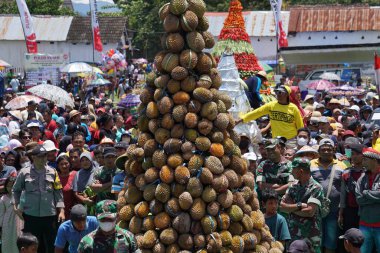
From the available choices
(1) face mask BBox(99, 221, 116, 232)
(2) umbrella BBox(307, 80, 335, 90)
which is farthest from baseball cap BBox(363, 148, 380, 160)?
(2) umbrella BBox(307, 80, 335, 90)

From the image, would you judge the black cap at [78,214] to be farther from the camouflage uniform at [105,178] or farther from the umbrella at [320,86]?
the umbrella at [320,86]

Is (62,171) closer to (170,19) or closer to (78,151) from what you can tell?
(78,151)

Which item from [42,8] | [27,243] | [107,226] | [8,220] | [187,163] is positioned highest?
[187,163]

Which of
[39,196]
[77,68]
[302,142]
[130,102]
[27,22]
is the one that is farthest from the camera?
Answer: [77,68]

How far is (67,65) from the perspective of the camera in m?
40.1

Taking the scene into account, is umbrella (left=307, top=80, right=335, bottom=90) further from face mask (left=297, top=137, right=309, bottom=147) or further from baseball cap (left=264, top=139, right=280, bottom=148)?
baseball cap (left=264, top=139, right=280, bottom=148)

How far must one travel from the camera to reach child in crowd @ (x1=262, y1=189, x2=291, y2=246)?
9.10 metres

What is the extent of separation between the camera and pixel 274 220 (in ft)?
29.9

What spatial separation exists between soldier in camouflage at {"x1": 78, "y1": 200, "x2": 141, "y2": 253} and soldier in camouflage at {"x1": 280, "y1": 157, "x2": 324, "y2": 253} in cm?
247

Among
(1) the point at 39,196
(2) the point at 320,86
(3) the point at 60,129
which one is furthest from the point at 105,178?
(2) the point at 320,86

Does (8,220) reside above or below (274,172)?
below

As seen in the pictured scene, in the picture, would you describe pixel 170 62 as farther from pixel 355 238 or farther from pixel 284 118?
pixel 284 118

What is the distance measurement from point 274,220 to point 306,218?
1.59 feet

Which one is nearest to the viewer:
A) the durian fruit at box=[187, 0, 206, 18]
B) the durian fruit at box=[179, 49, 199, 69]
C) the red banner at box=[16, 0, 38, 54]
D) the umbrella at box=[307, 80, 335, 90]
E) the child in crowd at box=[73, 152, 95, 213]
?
the durian fruit at box=[179, 49, 199, 69]
